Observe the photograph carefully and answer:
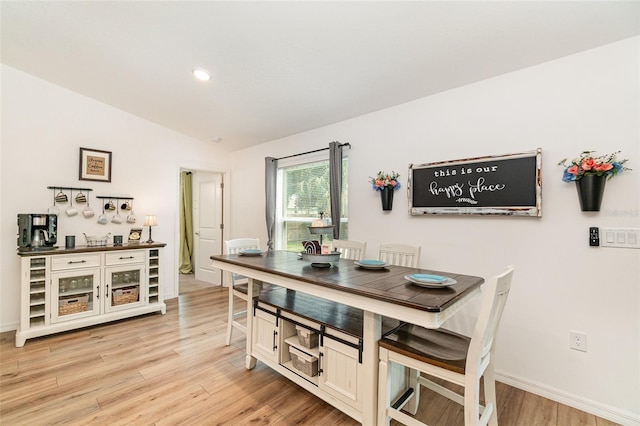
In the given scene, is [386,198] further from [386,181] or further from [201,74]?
[201,74]

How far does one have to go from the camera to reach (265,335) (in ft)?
7.39

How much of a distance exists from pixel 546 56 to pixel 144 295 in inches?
185

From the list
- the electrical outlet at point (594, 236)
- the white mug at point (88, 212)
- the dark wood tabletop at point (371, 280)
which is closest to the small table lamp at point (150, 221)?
the white mug at point (88, 212)

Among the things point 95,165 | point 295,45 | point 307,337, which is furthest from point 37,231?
point 295,45

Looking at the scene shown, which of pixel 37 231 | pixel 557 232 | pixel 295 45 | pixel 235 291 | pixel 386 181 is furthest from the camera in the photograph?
pixel 37 231

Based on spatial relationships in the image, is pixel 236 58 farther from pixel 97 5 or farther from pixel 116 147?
pixel 116 147

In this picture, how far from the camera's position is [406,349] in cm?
147

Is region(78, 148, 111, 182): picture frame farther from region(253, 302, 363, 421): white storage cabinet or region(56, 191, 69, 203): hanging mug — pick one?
region(253, 302, 363, 421): white storage cabinet

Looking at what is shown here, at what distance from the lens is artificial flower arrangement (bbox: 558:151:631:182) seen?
1802 mm

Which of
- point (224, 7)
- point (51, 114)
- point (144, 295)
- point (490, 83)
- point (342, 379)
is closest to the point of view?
point (342, 379)

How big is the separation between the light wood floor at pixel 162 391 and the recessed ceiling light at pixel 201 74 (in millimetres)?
2670

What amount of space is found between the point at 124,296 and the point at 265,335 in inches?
91.3

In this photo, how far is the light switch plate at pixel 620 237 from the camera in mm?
1795

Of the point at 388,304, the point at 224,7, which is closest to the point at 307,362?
the point at 388,304
